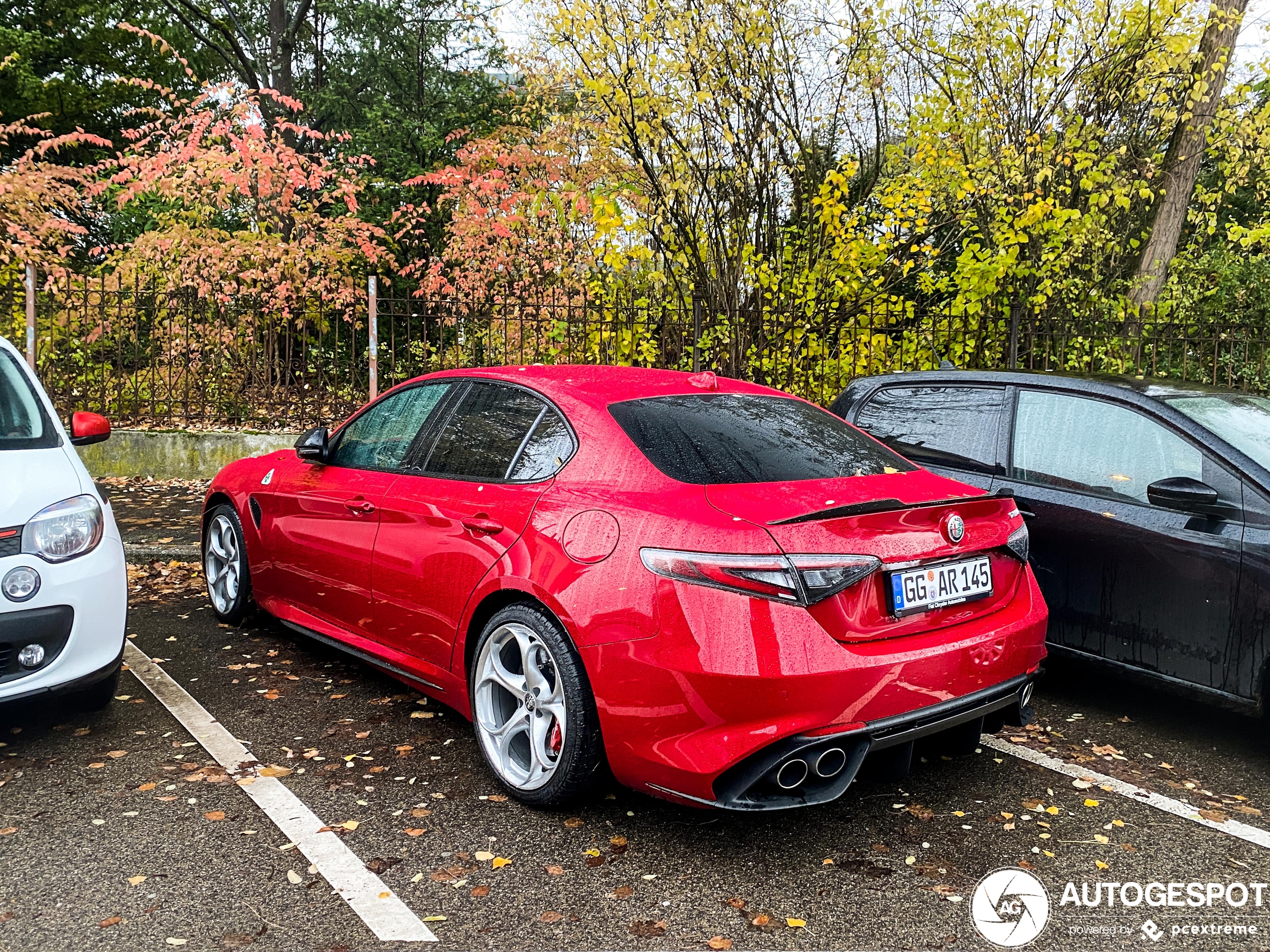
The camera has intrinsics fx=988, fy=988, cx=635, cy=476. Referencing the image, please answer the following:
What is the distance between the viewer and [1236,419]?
425 cm

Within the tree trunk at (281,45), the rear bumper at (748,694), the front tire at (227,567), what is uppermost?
the tree trunk at (281,45)

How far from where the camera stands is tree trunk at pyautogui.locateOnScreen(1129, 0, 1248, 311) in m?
→ 9.21

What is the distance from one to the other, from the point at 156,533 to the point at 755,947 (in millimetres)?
6576

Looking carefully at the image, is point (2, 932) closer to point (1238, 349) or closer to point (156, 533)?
point (156, 533)

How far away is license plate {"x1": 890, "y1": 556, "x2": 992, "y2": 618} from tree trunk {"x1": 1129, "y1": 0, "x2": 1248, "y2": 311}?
7.66 meters

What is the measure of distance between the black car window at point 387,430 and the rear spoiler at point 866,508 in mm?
1922

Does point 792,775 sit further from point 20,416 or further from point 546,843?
point 20,416

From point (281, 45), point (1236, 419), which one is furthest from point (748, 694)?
point (281, 45)

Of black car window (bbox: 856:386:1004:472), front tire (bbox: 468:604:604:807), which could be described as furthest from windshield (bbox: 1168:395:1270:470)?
front tire (bbox: 468:604:604:807)

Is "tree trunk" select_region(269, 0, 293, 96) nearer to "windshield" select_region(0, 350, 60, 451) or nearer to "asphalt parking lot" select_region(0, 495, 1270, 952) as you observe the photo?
"windshield" select_region(0, 350, 60, 451)

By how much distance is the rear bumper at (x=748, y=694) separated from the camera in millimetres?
2734

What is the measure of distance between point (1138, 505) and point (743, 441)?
184cm

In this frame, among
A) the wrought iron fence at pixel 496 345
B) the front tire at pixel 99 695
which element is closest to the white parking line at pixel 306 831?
the front tire at pixel 99 695

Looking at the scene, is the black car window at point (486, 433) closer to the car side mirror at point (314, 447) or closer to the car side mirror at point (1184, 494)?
the car side mirror at point (314, 447)
